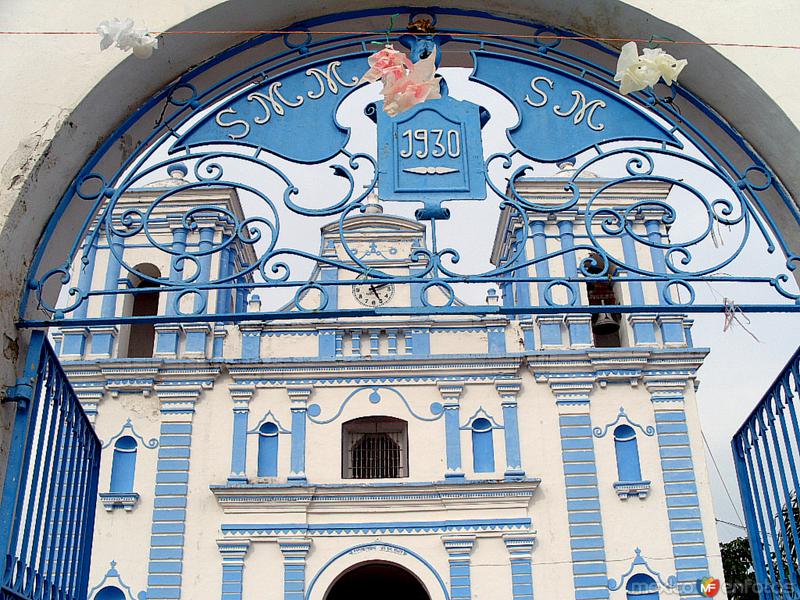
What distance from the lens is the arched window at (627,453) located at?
41.5ft

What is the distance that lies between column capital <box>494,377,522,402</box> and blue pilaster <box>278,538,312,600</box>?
325cm

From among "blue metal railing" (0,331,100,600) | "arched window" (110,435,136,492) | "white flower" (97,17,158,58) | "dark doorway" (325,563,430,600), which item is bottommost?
"blue metal railing" (0,331,100,600)

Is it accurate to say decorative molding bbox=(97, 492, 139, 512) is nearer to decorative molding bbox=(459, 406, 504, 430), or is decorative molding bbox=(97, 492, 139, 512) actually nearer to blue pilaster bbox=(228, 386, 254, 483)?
blue pilaster bbox=(228, 386, 254, 483)

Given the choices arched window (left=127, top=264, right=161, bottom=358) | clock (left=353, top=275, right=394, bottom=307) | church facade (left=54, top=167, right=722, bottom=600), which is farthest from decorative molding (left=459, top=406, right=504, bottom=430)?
arched window (left=127, top=264, right=161, bottom=358)

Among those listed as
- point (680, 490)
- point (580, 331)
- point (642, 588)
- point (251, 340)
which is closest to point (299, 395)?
point (251, 340)

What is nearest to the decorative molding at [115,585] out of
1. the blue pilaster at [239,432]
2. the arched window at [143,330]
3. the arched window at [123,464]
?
the arched window at [123,464]

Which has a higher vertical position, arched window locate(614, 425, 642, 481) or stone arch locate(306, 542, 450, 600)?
arched window locate(614, 425, 642, 481)

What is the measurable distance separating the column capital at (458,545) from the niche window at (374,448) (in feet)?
3.67

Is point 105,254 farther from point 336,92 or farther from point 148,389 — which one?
point 336,92

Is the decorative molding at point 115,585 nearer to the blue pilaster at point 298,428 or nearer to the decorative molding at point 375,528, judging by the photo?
the decorative molding at point 375,528

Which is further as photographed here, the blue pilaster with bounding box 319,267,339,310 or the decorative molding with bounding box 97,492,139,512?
the blue pilaster with bounding box 319,267,339,310

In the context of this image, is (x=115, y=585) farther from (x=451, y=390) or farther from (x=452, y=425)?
(x=451, y=390)

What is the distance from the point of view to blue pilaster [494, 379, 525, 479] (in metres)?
12.6

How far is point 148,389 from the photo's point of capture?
1295 cm
